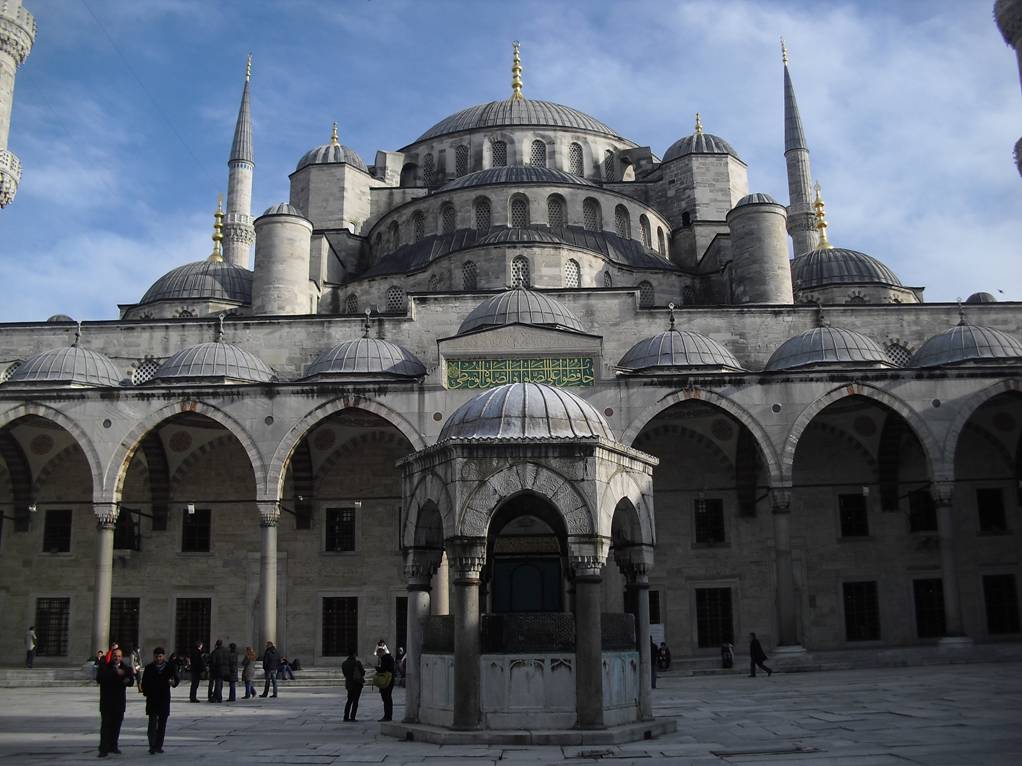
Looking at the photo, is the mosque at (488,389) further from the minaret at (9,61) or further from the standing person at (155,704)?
the standing person at (155,704)

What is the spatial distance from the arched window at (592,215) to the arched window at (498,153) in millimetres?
4824

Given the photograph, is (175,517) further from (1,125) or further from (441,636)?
(441,636)

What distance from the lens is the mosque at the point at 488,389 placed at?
18.0 meters

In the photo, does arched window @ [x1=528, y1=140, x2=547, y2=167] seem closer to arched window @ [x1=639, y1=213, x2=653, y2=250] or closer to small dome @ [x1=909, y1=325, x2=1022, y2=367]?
arched window @ [x1=639, y1=213, x2=653, y2=250]

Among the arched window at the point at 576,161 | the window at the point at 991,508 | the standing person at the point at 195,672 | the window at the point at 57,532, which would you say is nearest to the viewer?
the standing person at the point at 195,672

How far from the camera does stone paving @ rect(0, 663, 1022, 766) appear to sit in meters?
7.38

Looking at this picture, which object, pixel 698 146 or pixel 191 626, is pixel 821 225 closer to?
pixel 698 146

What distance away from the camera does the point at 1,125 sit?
22.3m

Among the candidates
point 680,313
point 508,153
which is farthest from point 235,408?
point 508,153

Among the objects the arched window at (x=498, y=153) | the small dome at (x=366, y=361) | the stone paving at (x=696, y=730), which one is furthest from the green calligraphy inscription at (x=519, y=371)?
the arched window at (x=498, y=153)

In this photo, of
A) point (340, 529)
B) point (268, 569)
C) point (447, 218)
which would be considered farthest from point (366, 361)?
point (447, 218)

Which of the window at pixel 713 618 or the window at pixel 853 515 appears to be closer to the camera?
the window at pixel 713 618

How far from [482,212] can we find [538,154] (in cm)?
511

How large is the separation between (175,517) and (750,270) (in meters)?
13.3
